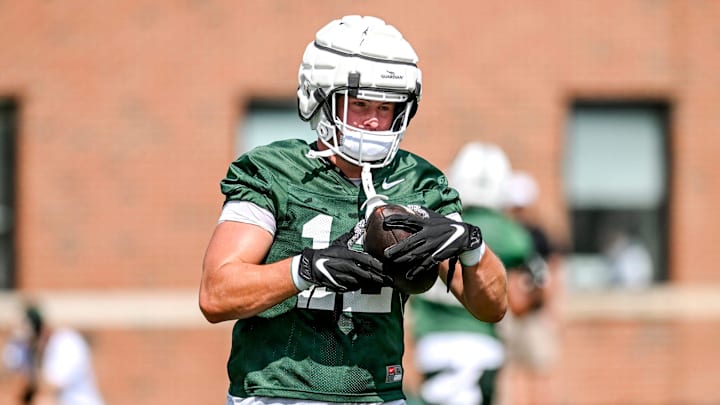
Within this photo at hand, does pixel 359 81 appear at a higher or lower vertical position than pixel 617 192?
higher

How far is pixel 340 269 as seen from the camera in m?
3.57

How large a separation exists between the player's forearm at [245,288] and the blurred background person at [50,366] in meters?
4.53

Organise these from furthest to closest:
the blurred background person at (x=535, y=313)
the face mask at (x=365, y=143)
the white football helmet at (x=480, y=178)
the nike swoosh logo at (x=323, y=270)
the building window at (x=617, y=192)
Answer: the building window at (x=617, y=192) → the blurred background person at (x=535, y=313) → the white football helmet at (x=480, y=178) → the face mask at (x=365, y=143) → the nike swoosh logo at (x=323, y=270)

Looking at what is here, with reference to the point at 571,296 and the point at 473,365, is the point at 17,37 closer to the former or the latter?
the point at 571,296

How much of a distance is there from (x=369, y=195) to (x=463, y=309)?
3.18 metres

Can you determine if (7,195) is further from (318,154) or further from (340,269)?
(340,269)

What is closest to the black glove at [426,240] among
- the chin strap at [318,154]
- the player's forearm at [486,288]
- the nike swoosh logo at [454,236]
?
the nike swoosh logo at [454,236]

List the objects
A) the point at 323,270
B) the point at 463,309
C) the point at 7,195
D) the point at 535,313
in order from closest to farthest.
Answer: the point at 323,270
the point at 463,309
the point at 535,313
the point at 7,195

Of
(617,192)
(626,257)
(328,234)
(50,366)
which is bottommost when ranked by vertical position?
(50,366)

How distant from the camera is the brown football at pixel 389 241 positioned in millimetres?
3594

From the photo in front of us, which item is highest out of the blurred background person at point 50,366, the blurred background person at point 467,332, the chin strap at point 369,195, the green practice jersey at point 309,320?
the chin strap at point 369,195

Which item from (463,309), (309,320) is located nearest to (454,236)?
(309,320)

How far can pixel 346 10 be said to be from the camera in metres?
11.3

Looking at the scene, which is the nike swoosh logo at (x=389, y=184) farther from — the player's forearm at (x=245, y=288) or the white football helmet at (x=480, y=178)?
the white football helmet at (x=480, y=178)
